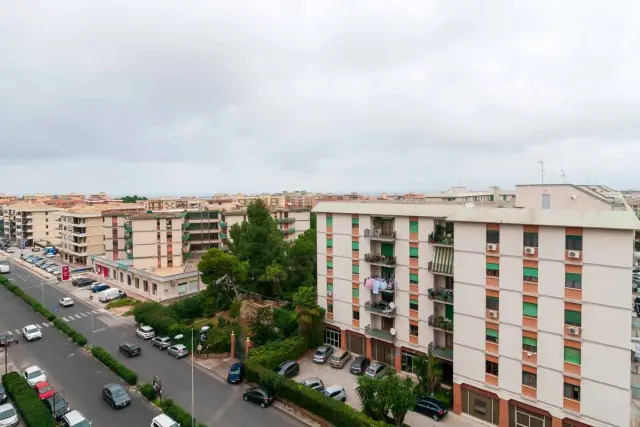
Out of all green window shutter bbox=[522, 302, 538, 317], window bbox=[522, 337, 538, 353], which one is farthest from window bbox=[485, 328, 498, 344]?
green window shutter bbox=[522, 302, 538, 317]

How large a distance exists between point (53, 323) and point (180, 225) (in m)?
24.3

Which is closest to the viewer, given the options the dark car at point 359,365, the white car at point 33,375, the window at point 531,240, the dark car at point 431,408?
the window at point 531,240

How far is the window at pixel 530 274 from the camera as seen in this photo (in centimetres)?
2583

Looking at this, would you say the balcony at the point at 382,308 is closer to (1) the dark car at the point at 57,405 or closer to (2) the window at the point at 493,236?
(2) the window at the point at 493,236

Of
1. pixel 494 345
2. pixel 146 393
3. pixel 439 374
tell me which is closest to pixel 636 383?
pixel 494 345

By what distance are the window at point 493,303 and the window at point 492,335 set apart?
5.14 feet

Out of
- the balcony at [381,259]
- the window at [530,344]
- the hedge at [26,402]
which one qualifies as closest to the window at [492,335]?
the window at [530,344]

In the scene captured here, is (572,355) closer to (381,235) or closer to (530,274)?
(530,274)

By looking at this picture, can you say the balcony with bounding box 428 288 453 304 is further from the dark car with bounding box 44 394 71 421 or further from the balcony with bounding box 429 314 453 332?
the dark car with bounding box 44 394 71 421

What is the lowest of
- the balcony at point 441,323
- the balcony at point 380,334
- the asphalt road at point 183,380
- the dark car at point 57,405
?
the asphalt road at point 183,380

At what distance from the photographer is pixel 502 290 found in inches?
1072

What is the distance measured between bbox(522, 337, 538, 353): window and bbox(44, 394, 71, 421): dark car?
Result: 32.4 metres

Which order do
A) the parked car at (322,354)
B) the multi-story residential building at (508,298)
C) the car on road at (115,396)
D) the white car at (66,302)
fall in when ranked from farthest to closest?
1. the white car at (66,302)
2. the parked car at (322,354)
3. the car on road at (115,396)
4. the multi-story residential building at (508,298)

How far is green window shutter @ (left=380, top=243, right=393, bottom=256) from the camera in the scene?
36.0 metres
